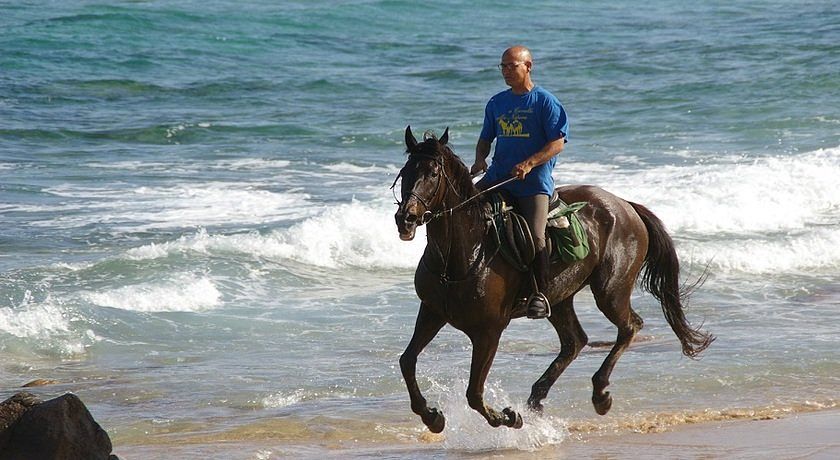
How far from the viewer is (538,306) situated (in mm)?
7230

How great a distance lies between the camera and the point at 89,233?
49.2ft

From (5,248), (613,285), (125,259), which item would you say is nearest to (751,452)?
(613,285)

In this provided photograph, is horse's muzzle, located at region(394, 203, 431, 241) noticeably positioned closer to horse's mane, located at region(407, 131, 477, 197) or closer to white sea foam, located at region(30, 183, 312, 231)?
horse's mane, located at region(407, 131, 477, 197)

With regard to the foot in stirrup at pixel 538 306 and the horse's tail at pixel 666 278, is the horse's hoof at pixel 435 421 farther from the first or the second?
the horse's tail at pixel 666 278

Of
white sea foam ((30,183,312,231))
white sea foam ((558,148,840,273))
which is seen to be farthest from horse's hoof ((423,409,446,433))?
white sea foam ((30,183,312,231))

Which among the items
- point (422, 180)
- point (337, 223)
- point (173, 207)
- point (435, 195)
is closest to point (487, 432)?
point (435, 195)

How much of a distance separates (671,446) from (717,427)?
24.7 inches

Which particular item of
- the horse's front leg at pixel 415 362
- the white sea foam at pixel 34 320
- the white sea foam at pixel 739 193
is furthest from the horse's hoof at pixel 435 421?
the white sea foam at pixel 739 193

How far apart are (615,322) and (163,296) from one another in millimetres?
5615

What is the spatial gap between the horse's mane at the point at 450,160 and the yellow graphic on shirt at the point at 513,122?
50 centimetres

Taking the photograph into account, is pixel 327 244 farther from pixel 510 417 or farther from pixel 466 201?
pixel 466 201

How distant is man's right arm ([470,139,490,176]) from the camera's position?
7162 mm

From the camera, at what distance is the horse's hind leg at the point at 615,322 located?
7.93 m

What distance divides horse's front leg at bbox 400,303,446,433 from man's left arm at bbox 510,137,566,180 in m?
0.92
